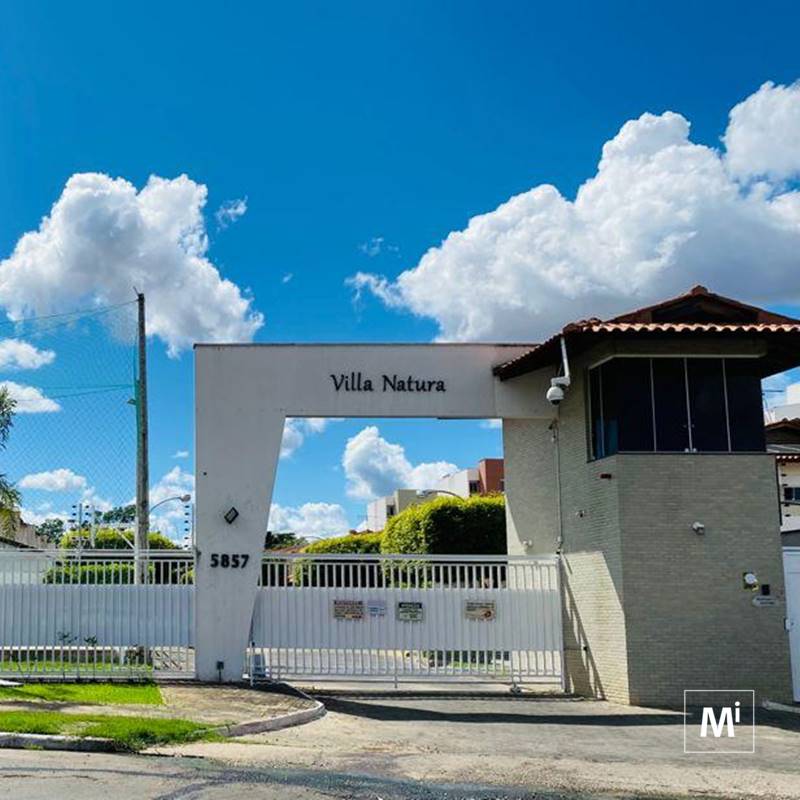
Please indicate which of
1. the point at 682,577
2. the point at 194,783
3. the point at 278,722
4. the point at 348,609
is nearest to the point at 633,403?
the point at 682,577

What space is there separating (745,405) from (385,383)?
6.18m

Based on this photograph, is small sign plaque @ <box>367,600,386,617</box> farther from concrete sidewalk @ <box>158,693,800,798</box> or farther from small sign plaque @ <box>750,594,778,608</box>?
small sign plaque @ <box>750,594,778,608</box>

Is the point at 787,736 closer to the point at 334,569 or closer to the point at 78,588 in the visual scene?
the point at 334,569

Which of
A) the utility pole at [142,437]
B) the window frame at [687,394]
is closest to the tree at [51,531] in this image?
the utility pole at [142,437]

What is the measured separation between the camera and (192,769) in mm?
9555

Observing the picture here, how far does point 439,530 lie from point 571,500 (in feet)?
50.7

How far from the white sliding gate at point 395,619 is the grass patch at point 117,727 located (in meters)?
5.32

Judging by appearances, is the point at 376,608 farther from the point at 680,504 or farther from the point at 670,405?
the point at 670,405

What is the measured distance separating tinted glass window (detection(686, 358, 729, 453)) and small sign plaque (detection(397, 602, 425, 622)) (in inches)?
213

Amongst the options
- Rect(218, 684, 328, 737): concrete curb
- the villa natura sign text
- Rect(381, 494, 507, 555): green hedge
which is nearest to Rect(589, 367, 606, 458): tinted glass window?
the villa natura sign text

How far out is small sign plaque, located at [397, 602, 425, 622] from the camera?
1756cm

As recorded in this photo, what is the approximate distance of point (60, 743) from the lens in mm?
10586

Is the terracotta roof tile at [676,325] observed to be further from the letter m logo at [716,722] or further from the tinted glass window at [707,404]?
the letter m logo at [716,722]

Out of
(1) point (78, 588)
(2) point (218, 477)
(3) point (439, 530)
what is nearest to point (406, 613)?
(2) point (218, 477)
